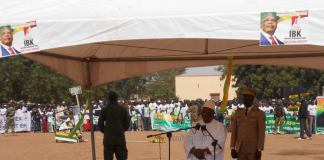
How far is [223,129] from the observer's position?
209 inches

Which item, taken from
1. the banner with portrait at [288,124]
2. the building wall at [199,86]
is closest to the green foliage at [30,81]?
the building wall at [199,86]

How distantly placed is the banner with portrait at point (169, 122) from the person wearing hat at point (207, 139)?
17.4 metres

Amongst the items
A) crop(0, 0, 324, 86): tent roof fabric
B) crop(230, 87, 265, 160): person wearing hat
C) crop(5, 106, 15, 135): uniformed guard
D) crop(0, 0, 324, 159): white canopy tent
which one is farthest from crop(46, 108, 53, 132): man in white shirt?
crop(230, 87, 265, 160): person wearing hat

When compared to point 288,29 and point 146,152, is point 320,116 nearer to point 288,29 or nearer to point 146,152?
point 146,152

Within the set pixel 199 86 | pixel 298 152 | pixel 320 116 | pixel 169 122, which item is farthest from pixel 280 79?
pixel 298 152

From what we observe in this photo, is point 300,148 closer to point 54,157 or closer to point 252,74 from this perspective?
point 54,157

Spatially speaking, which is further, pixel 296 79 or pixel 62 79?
pixel 62 79

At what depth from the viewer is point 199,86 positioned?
61.0 m

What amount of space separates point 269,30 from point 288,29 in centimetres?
21

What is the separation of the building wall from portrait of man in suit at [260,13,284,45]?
2224 inches

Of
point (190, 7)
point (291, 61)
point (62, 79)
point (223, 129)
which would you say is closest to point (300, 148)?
point (291, 61)

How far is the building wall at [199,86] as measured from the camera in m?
60.5

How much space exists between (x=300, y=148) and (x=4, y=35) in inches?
508

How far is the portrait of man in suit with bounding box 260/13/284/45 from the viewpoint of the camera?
13.6 feet
